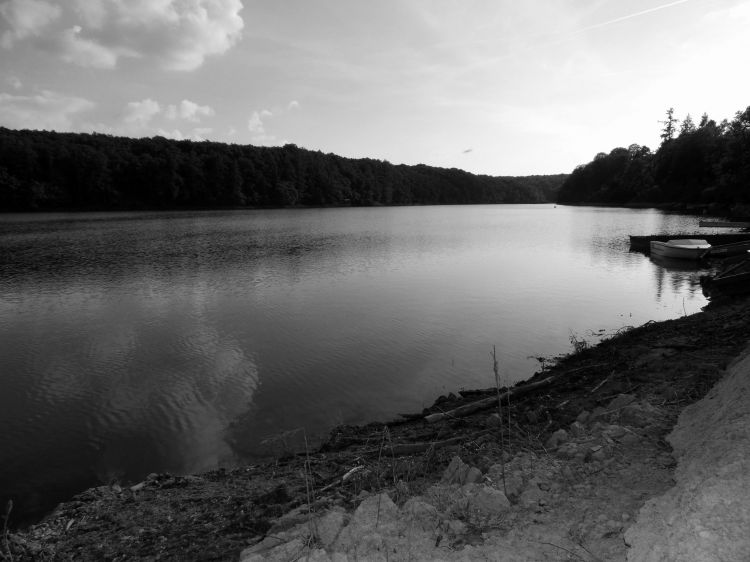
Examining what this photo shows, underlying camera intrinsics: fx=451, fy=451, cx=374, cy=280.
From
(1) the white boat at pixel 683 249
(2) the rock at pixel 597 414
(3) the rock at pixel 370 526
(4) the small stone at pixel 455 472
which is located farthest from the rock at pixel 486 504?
(1) the white boat at pixel 683 249

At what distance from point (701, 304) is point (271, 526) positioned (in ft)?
66.6

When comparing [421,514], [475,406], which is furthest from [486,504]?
[475,406]

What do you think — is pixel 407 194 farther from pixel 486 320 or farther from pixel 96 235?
pixel 486 320

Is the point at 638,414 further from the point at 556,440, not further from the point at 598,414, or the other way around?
the point at 556,440

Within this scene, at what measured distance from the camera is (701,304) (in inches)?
736

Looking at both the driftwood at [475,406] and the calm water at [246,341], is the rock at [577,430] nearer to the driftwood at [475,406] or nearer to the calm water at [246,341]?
the driftwood at [475,406]

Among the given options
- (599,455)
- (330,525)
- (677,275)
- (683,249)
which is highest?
(683,249)

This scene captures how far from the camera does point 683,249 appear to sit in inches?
1196

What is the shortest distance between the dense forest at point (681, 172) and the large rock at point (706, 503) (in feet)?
234

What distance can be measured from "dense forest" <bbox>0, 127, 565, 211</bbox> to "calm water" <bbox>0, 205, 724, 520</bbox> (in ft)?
248

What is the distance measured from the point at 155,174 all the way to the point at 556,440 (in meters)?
116

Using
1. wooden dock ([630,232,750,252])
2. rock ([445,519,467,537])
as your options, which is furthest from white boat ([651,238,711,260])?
rock ([445,519,467,537])

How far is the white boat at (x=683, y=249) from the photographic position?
98.4 feet

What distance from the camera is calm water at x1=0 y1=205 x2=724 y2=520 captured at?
8.57 metres
